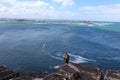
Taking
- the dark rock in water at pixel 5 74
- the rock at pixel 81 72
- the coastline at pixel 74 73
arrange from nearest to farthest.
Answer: the coastline at pixel 74 73, the dark rock in water at pixel 5 74, the rock at pixel 81 72

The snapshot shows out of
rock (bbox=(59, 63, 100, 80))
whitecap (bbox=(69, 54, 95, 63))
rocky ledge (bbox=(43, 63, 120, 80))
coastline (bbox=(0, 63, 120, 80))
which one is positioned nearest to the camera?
rocky ledge (bbox=(43, 63, 120, 80))

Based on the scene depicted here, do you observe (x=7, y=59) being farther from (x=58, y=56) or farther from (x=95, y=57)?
(x=95, y=57)

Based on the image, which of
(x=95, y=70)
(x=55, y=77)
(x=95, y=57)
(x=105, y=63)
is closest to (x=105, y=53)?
(x=95, y=57)

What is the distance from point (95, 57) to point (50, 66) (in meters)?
22.8

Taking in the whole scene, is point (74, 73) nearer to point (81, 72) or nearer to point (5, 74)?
point (81, 72)

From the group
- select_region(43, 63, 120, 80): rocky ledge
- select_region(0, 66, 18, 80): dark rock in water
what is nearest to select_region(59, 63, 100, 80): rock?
select_region(43, 63, 120, 80): rocky ledge

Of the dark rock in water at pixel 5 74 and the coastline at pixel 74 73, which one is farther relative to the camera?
the dark rock in water at pixel 5 74

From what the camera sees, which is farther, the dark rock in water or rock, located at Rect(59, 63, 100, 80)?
rock, located at Rect(59, 63, 100, 80)

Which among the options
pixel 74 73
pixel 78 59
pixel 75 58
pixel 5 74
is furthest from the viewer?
pixel 75 58

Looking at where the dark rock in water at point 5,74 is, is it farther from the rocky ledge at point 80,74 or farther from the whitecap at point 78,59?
the whitecap at point 78,59

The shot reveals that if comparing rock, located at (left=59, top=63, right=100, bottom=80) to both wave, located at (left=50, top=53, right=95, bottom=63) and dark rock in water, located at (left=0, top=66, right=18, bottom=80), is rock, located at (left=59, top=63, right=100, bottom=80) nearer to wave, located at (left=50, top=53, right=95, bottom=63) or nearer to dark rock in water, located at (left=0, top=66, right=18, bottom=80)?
dark rock in water, located at (left=0, top=66, right=18, bottom=80)

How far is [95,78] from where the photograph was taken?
50.2 meters

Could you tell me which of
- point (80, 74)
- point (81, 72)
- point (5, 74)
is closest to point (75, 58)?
point (81, 72)

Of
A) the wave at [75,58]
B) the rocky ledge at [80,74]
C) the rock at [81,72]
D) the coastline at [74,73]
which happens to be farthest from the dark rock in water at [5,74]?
the wave at [75,58]
